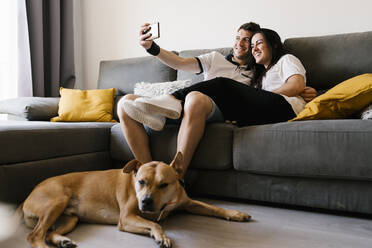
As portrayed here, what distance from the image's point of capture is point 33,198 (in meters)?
1.35

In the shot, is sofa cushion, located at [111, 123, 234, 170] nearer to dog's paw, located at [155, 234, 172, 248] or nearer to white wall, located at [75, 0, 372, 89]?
dog's paw, located at [155, 234, 172, 248]

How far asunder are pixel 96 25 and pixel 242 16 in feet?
5.68

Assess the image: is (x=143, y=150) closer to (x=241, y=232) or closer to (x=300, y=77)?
(x=241, y=232)

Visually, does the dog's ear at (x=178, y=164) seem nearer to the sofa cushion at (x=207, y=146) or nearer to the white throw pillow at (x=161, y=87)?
the sofa cushion at (x=207, y=146)

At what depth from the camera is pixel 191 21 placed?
3.00 metres

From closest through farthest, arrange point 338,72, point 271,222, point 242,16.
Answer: point 271,222, point 338,72, point 242,16

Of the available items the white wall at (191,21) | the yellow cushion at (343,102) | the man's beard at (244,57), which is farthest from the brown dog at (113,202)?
the white wall at (191,21)

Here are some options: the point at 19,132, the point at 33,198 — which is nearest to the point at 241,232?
the point at 33,198

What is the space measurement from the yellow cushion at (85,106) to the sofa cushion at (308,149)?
1.35 m

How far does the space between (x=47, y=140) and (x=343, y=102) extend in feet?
5.10

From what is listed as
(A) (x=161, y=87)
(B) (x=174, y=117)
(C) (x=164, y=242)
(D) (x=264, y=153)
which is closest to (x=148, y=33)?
(B) (x=174, y=117)

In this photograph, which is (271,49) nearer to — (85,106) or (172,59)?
(172,59)

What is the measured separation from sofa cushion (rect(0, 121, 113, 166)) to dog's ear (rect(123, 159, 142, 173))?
2.02 feet

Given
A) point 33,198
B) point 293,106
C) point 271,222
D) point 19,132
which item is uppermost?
point 293,106
